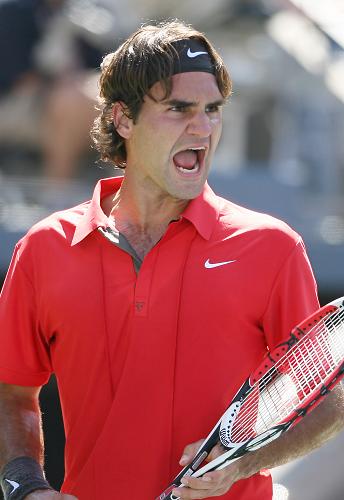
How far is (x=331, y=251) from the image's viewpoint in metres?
7.77

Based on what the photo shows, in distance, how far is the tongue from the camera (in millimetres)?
3193

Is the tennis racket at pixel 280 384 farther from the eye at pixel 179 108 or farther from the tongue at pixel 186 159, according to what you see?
the eye at pixel 179 108

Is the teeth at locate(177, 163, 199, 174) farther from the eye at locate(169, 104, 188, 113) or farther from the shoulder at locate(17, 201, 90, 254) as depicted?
the shoulder at locate(17, 201, 90, 254)

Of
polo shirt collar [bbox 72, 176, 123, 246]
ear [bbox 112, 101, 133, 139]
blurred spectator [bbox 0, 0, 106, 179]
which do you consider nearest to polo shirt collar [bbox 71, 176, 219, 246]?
polo shirt collar [bbox 72, 176, 123, 246]

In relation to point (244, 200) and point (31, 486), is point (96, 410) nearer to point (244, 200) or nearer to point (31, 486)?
point (31, 486)

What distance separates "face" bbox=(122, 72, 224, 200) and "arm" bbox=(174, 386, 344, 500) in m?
0.68

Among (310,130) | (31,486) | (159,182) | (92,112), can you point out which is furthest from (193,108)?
(310,130)

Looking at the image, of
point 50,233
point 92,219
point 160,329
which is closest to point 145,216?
point 92,219

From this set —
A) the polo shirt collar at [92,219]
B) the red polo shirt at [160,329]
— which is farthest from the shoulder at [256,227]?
the polo shirt collar at [92,219]

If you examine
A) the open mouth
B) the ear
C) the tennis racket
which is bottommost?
the tennis racket

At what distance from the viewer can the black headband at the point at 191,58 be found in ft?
10.4

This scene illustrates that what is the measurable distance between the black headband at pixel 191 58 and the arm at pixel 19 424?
1033mm

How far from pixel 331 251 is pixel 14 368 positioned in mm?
4754

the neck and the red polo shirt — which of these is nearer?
the red polo shirt
